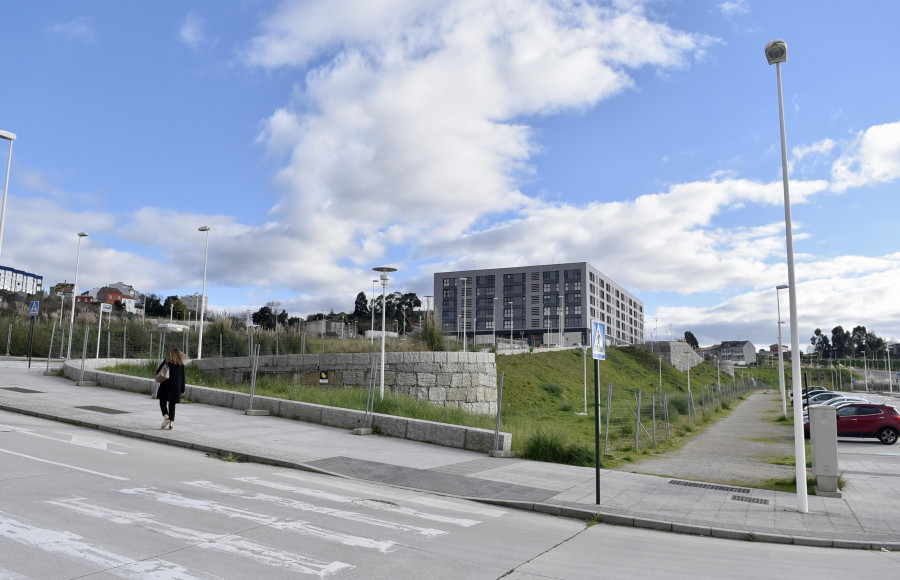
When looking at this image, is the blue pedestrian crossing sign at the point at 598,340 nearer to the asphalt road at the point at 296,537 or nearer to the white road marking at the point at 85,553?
the asphalt road at the point at 296,537

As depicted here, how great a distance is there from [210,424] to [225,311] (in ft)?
69.5

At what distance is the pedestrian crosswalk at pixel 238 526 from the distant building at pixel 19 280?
113767mm

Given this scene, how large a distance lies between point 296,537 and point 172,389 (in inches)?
330

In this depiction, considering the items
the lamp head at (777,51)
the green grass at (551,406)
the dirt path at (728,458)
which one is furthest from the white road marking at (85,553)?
the lamp head at (777,51)

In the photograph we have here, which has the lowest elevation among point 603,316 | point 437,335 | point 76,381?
point 76,381

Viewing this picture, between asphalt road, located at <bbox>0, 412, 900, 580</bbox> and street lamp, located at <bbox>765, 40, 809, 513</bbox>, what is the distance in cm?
189

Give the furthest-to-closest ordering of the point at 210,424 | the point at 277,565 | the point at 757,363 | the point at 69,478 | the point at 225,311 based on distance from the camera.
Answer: the point at 757,363
the point at 225,311
the point at 210,424
the point at 69,478
the point at 277,565

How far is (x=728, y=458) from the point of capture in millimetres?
16141

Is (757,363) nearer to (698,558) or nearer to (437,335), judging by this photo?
(437,335)

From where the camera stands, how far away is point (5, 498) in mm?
6969

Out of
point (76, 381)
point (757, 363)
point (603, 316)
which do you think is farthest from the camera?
point (757, 363)

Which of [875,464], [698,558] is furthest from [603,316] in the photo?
[698,558]

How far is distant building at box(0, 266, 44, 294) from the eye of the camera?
10506cm

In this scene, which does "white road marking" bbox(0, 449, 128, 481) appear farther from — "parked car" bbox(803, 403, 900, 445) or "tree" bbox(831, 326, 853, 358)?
"tree" bbox(831, 326, 853, 358)
